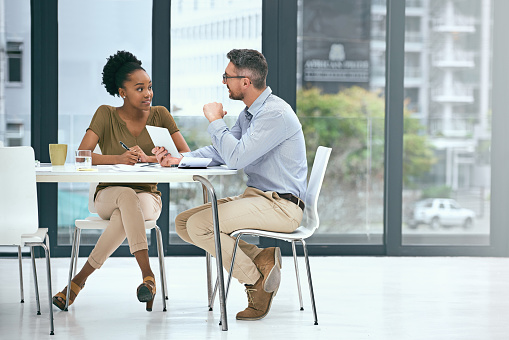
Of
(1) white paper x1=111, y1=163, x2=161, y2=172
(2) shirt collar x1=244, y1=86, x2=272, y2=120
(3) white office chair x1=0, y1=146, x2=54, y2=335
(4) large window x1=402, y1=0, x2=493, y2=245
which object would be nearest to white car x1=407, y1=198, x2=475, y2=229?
(4) large window x1=402, y1=0, x2=493, y2=245

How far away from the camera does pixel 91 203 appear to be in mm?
3340

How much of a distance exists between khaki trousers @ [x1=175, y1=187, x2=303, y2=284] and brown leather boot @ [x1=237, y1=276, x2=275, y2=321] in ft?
0.39

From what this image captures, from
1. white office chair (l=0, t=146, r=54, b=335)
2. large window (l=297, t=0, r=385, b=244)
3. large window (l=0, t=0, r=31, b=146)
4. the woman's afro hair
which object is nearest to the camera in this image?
white office chair (l=0, t=146, r=54, b=335)

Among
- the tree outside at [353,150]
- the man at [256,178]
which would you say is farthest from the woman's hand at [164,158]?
the tree outside at [353,150]

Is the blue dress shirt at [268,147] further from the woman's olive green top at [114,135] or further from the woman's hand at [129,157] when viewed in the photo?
the woman's olive green top at [114,135]

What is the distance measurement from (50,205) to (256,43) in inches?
75.3

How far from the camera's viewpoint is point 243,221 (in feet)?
9.02

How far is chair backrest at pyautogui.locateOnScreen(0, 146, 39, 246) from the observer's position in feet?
8.11

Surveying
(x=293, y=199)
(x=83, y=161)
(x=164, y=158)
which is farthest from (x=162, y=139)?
(x=293, y=199)

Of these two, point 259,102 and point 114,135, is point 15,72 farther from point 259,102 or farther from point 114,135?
point 259,102

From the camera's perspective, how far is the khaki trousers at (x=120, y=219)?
298 cm

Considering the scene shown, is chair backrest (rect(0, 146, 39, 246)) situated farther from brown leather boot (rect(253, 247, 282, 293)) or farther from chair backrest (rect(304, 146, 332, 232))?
chair backrest (rect(304, 146, 332, 232))

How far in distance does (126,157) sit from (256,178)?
25.8 inches

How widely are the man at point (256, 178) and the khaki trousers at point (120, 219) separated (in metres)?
0.20
